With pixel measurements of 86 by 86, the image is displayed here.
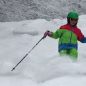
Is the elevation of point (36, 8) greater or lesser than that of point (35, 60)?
lesser

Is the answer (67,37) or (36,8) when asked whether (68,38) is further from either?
(36,8)

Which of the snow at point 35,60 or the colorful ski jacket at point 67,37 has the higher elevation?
the colorful ski jacket at point 67,37

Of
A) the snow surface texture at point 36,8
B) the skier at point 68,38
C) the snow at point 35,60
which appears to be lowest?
the snow surface texture at point 36,8

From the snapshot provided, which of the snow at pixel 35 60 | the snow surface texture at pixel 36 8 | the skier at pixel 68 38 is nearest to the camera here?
the snow at pixel 35 60

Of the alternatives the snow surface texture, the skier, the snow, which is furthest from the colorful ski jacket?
the snow surface texture

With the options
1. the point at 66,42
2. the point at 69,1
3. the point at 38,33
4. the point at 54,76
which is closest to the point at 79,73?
the point at 54,76

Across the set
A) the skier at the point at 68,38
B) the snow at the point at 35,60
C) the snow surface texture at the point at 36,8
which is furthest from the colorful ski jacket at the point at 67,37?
the snow surface texture at the point at 36,8

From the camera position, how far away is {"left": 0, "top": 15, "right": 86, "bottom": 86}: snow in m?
6.91

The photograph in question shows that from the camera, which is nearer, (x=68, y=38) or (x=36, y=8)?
(x=68, y=38)

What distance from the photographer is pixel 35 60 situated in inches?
352

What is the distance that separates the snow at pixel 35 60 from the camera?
6.91 m

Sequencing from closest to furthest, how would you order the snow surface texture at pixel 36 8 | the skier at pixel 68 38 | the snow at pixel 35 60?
the snow at pixel 35 60 < the skier at pixel 68 38 < the snow surface texture at pixel 36 8

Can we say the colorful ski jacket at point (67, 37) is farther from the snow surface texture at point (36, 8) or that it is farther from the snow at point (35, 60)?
the snow surface texture at point (36, 8)

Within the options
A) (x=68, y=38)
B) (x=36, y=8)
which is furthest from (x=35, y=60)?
(x=36, y=8)
